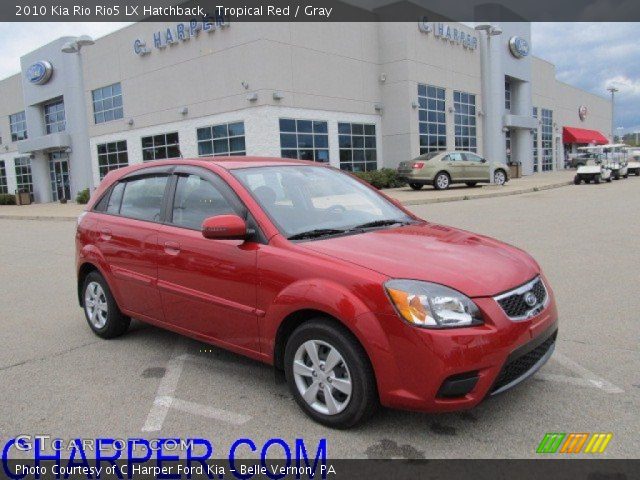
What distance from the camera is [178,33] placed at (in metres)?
26.8

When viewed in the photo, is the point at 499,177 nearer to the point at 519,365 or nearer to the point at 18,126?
the point at 519,365

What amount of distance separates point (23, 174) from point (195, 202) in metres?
42.7

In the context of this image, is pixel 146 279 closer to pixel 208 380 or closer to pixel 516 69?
pixel 208 380

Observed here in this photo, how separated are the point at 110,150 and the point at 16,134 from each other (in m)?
14.0

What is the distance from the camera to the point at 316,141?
26812 millimetres

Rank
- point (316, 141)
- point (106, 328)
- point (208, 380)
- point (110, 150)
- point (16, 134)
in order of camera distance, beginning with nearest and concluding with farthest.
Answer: point (208, 380) < point (106, 328) < point (316, 141) < point (110, 150) < point (16, 134)

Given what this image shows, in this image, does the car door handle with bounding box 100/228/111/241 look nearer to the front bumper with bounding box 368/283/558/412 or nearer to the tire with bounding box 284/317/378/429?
the tire with bounding box 284/317/378/429

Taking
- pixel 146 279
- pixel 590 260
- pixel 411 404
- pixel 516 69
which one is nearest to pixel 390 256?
pixel 411 404

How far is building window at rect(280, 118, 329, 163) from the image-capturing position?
82.5 ft

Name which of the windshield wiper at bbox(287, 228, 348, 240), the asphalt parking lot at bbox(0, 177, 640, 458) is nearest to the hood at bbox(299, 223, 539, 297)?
the windshield wiper at bbox(287, 228, 348, 240)

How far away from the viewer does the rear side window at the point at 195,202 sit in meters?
4.17

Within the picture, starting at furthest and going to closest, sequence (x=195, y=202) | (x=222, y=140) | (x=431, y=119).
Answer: (x=431, y=119), (x=222, y=140), (x=195, y=202)

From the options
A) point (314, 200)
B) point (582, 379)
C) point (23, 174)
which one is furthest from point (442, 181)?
point (23, 174)

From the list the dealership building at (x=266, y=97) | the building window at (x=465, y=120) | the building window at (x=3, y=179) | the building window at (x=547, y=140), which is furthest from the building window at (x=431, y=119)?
the building window at (x=3, y=179)
